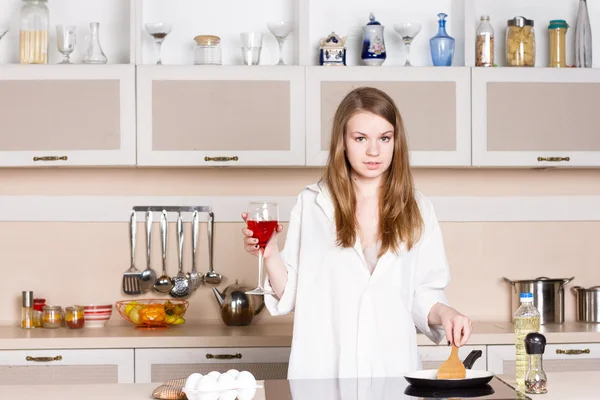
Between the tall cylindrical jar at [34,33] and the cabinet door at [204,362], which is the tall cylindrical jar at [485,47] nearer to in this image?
the cabinet door at [204,362]

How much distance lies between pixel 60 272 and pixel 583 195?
2514 mm

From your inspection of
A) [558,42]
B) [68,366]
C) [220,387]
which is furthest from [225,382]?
[558,42]

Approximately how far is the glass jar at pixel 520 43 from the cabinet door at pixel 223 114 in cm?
98

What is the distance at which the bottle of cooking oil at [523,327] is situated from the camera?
6.53 ft

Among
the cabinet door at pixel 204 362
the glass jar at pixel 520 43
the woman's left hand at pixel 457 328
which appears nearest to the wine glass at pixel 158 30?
the cabinet door at pixel 204 362

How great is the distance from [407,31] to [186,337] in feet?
5.42

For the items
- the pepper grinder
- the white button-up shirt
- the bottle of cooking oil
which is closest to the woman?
the white button-up shirt

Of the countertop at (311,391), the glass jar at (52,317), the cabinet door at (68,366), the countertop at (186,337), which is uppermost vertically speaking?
the countertop at (311,391)

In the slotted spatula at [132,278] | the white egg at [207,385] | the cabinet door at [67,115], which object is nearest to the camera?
the white egg at [207,385]

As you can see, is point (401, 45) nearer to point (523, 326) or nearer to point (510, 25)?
point (510, 25)

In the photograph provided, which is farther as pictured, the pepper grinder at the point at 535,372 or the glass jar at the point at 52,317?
the glass jar at the point at 52,317

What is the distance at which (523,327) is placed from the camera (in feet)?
6.72

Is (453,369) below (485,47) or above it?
below

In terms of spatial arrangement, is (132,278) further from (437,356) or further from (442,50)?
(442,50)
